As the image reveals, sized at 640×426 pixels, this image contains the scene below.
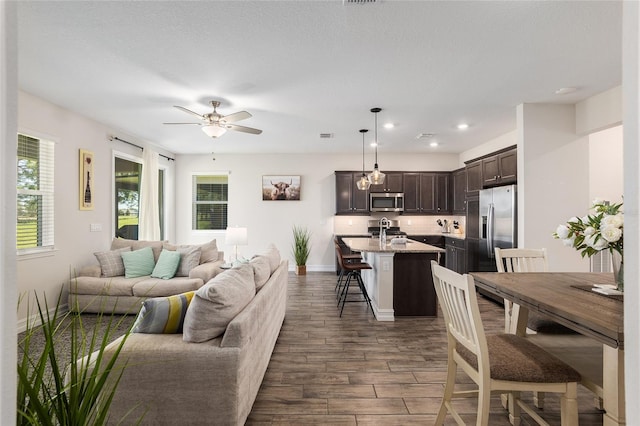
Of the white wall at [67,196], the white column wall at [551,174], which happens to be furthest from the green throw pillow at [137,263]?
the white column wall at [551,174]

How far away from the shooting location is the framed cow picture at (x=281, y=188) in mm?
7199

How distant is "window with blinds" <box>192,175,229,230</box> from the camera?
7.36 m

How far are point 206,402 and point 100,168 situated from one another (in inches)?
178

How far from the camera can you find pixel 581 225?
1.80 meters

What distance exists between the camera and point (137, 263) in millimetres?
4504

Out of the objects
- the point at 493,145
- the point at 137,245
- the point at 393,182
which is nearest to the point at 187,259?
the point at 137,245

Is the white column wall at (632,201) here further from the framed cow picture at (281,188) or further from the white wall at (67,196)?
the framed cow picture at (281,188)

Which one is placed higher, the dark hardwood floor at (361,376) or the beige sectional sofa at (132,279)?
the beige sectional sofa at (132,279)

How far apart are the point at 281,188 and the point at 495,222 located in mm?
→ 4444

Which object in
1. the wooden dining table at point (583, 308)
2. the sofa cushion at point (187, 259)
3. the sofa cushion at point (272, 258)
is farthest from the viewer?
the sofa cushion at point (187, 259)

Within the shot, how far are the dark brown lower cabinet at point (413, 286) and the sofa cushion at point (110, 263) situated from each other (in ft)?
12.9

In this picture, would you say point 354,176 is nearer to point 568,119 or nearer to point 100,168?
point 568,119

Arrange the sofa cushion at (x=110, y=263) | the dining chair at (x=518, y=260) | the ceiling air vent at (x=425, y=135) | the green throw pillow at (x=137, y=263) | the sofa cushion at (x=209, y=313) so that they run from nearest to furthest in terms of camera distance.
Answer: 1. the sofa cushion at (x=209, y=313)
2. the dining chair at (x=518, y=260)
3. the sofa cushion at (x=110, y=263)
4. the green throw pillow at (x=137, y=263)
5. the ceiling air vent at (x=425, y=135)

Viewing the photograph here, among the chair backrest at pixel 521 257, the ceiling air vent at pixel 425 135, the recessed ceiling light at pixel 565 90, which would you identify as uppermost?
the recessed ceiling light at pixel 565 90
